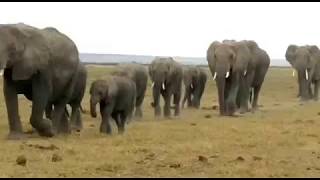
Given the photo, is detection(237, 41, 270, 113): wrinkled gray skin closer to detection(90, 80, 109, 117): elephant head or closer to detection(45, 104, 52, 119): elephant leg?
detection(90, 80, 109, 117): elephant head

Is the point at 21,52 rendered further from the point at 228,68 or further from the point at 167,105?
the point at 228,68

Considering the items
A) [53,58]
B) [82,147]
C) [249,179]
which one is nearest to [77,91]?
[53,58]

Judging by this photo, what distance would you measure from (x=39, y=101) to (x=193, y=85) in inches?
683

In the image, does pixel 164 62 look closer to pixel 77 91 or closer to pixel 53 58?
pixel 77 91

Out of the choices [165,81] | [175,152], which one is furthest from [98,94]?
[165,81]

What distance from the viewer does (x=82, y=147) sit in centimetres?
1333

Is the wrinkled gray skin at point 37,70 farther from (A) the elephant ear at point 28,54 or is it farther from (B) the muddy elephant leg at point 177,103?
(B) the muddy elephant leg at point 177,103

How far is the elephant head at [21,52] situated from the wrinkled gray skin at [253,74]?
12.0 meters

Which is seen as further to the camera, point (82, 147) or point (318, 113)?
point (318, 113)

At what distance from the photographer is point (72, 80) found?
54.2ft

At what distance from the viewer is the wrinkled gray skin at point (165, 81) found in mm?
24625

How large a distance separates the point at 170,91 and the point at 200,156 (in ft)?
43.5

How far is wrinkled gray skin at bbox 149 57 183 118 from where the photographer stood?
2462 centimetres

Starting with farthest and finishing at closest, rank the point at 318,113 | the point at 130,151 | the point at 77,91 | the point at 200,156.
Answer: the point at 318,113 < the point at 77,91 < the point at 130,151 < the point at 200,156
